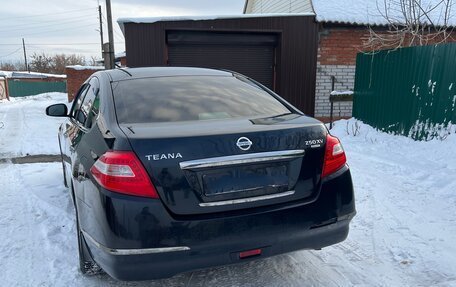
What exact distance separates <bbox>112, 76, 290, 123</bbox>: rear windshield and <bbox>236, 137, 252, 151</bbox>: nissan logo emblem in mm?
513

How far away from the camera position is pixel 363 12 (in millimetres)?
11234

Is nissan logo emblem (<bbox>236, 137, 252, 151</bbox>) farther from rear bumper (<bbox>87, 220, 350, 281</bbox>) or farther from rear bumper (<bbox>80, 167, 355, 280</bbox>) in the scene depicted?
rear bumper (<bbox>87, 220, 350, 281</bbox>)

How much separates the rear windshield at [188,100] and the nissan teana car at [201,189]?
0.02 m

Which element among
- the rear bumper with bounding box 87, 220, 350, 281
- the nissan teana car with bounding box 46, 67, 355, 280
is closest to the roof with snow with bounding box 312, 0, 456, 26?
the nissan teana car with bounding box 46, 67, 355, 280

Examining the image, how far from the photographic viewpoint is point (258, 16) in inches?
412

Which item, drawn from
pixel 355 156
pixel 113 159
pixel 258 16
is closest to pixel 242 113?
pixel 113 159

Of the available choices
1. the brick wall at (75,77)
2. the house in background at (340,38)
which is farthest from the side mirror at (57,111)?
the brick wall at (75,77)

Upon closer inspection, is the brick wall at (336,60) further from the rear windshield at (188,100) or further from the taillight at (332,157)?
the taillight at (332,157)

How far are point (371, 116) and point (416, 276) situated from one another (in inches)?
251

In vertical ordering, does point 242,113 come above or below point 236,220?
above

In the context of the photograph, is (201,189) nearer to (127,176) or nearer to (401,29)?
(127,176)

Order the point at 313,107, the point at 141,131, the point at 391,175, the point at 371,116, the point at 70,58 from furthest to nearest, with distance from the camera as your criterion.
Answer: the point at 70,58 < the point at 313,107 < the point at 371,116 < the point at 391,175 < the point at 141,131

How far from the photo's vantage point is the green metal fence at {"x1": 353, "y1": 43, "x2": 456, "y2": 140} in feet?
20.7

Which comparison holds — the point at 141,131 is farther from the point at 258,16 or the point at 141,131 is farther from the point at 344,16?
the point at 344,16
